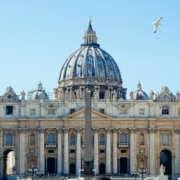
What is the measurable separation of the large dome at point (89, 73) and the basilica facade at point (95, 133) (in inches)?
724

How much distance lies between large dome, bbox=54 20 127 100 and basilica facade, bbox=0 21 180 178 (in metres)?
18.4

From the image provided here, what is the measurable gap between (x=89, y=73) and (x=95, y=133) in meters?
27.1

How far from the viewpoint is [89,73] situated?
127 meters

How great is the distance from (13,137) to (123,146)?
58.1 ft

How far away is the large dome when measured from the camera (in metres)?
Answer: 124

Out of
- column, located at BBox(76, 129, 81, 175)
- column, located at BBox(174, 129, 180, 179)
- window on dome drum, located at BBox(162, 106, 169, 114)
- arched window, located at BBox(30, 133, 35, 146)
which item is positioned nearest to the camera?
column, located at BBox(76, 129, 81, 175)

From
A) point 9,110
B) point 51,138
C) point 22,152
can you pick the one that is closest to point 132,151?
point 51,138

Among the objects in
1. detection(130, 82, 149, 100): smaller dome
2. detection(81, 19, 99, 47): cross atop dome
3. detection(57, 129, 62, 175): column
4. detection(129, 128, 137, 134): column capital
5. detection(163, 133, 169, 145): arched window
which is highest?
detection(81, 19, 99, 47): cross atop dome

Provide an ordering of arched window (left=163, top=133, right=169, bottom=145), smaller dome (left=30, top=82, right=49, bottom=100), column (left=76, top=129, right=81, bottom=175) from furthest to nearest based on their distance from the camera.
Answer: smaller dome (left=30, top=82, right=49, bottom=100) → arched window (left=163, top=133, right=169, bottom=145) → column (left=76, top=129, right=81, bottom=175)

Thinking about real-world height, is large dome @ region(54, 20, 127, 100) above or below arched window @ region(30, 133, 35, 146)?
above

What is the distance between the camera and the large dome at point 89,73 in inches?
4875

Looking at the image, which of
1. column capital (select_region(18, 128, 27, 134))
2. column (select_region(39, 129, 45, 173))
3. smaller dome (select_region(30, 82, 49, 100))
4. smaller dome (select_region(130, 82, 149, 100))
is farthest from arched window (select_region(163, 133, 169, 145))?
smaller dome (select_region(30, 82, 49, 100))

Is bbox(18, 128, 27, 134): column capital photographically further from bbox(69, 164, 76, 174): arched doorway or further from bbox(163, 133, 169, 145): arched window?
bbox(163, 133, 169, 145): arched window

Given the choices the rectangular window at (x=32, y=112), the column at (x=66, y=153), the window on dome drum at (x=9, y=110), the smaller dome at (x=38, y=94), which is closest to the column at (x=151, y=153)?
the column at (x=66, y=153)
